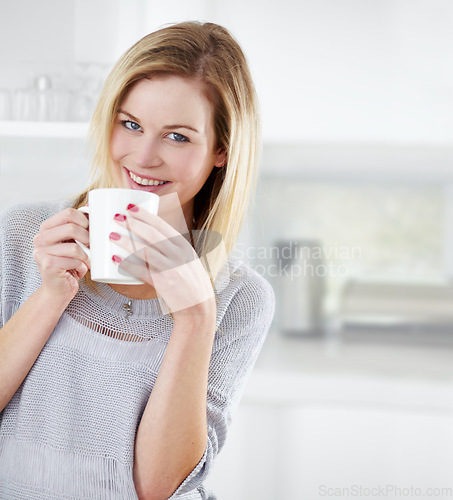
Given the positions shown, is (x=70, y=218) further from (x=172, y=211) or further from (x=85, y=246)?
(x=172, y=211)

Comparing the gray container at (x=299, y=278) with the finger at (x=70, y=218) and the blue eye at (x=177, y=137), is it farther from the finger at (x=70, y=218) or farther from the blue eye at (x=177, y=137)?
the finger at (x=70, y=218)

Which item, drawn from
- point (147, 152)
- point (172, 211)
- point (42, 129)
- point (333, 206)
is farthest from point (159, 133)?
point (333, 206)

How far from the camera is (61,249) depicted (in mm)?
603

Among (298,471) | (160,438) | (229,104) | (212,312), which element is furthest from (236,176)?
(298,471)

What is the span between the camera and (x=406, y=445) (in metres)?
1.21

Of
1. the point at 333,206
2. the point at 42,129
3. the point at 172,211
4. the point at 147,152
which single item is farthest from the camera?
the point at 333,206

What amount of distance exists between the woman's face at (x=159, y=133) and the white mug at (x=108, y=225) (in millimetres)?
165

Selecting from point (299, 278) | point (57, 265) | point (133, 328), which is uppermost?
point (57, 265)

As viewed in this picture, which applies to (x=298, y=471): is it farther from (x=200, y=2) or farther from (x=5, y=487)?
(x=200, y=2)

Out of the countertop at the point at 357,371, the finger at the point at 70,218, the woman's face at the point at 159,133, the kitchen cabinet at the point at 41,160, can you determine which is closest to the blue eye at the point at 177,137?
the woman's face at the point at 159,133

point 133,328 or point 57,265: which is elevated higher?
point 57,265

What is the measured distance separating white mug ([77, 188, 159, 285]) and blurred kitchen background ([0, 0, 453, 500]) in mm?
654

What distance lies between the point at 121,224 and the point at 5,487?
0.38m

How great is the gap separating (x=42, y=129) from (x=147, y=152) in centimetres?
52
